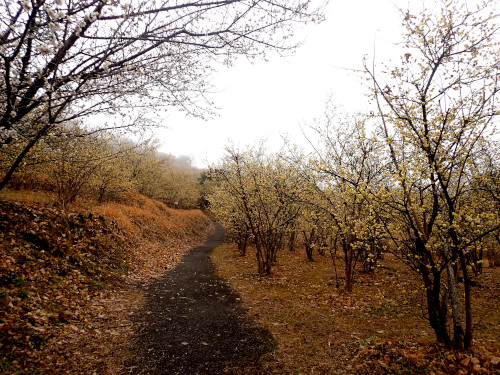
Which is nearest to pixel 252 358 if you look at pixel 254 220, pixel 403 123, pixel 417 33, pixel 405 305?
pixel 403 123

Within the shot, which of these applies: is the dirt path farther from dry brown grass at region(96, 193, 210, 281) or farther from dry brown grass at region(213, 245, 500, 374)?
dry brown grass at region(96, 193, 210, 281)

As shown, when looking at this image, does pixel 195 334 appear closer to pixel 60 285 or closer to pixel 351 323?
pixel 60 285

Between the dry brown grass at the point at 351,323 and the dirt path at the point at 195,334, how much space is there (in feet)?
1.61

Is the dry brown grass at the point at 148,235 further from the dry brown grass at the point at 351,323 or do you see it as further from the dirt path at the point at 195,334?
the dry brown grass at the point at 351,323

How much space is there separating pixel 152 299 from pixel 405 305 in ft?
29.5

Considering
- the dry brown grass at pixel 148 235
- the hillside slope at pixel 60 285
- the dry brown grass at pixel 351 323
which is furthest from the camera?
the dry brown grass at pixel 148 235

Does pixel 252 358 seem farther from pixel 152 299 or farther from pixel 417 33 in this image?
pixel 417 33

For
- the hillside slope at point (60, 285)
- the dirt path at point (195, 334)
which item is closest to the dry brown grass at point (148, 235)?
the hillside slope at point (60, 285)

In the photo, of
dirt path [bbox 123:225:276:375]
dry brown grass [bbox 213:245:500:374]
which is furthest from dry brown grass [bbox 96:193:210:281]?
dry brown grass [bbox 213:245:500:374]

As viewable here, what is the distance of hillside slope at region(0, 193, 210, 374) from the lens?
4418mm

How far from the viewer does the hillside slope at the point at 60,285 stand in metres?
4.42

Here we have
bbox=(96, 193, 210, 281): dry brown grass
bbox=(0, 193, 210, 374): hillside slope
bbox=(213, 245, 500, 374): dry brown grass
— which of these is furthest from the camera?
bbox=(96, 193, 210, 281): dry brown grass

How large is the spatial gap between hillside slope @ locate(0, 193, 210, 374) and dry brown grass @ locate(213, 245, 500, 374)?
392cm

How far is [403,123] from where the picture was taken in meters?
4.57
